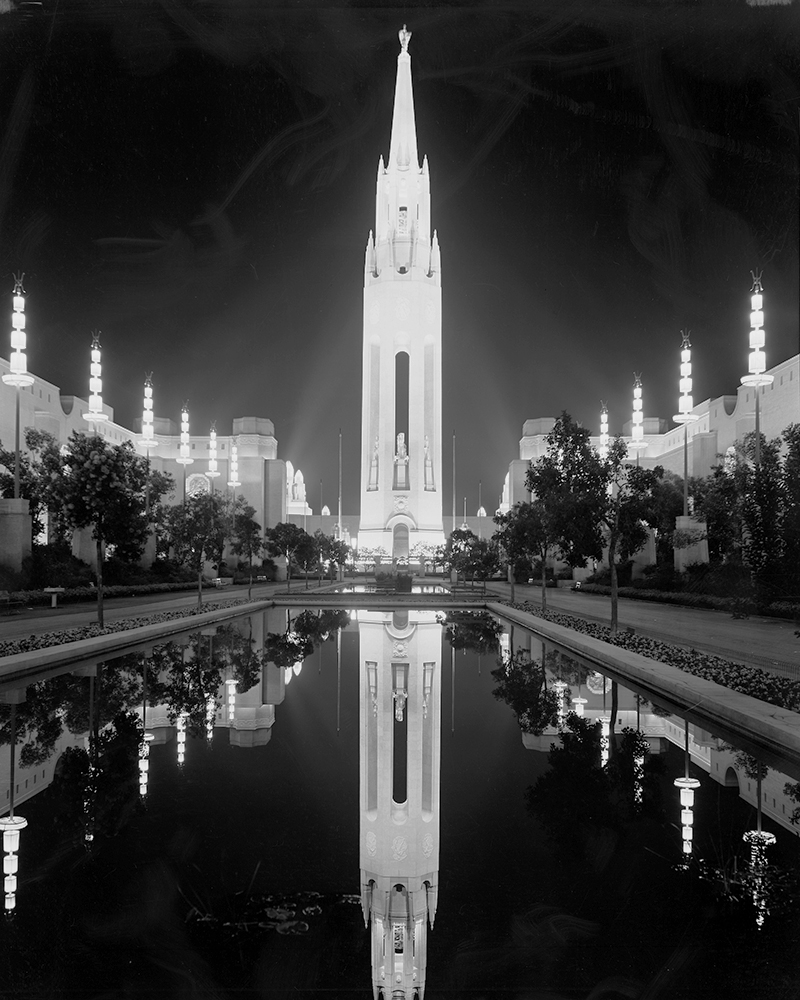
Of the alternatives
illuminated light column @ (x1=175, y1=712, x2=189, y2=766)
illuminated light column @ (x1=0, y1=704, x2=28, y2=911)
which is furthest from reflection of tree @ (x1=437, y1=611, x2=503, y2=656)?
illuminated light column @ (x1=0, y1=704, x2=28, y2=911)

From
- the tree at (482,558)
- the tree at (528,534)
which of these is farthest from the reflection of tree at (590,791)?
the tree at (482,558)

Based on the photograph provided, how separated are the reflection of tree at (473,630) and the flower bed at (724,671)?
2.41 m

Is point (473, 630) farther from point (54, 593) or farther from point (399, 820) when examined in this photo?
point (399, 820)

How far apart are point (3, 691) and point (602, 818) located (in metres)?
8.15

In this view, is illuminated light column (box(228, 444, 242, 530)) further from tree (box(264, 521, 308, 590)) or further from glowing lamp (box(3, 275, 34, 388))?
glowing lamp (box(3, 275, 34, 388))

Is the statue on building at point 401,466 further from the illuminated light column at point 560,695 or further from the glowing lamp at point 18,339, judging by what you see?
the illuminated light column at point 560,695

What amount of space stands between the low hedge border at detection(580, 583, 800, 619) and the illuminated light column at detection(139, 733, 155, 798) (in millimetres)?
16567

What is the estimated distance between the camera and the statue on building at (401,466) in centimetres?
7725

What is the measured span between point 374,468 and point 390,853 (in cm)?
7358

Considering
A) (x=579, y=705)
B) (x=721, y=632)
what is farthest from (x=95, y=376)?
(x=579, y=705)

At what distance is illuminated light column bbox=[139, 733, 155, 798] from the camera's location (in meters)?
5.82

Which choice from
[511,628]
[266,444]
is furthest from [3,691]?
[266,444]

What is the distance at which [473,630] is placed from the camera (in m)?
19.8

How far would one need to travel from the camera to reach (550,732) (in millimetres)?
7836
